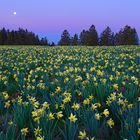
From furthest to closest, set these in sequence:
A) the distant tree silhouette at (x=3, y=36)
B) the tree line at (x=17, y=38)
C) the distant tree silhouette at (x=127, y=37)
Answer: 1. the distant tree silhouette at (x=3, y=36)
2. the tree line at (x=17, y=38)
3. the distant tree silhouette at (x=127, y=37)

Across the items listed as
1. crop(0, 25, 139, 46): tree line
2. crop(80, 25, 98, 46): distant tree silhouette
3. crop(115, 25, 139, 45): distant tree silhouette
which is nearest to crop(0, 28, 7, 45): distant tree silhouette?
crop(0, 25, 139, 46): tree line

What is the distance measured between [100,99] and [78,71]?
3.46 m

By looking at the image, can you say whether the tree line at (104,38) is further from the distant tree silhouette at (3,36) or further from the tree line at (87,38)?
the distant tree silhouette at (3,36)

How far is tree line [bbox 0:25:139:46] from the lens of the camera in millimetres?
70125

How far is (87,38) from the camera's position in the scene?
72312 millimetres

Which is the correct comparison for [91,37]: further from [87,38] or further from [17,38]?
[17,38]

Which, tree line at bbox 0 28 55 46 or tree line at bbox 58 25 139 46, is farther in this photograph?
tree line at bbox 0 28 55 46

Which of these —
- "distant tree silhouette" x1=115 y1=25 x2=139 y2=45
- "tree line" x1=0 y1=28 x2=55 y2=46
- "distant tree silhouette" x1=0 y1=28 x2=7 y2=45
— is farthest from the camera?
"distant tree silhouette" x1=0 y1=28 x2=7 y2=45

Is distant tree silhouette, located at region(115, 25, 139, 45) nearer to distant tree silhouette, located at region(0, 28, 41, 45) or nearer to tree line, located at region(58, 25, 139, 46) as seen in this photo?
tree line, located at region(58, 25, 139, 46)

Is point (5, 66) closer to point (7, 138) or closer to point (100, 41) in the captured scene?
point (7, 138)

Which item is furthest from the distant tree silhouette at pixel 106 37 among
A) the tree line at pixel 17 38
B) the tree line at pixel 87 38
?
the tree line at pixel 17 38

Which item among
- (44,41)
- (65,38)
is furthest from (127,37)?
(44,41)

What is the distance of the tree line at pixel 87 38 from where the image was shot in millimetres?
70125

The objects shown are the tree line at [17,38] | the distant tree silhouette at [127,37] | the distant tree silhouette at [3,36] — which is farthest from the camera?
the distant tree silhouette at [3,36]
